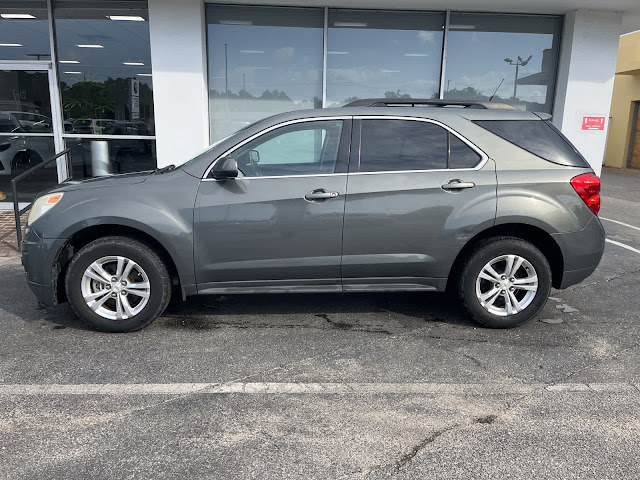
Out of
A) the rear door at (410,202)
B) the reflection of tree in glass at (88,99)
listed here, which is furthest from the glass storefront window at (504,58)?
the reflection of tree in glass at (88,99)

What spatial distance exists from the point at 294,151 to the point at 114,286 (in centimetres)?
182

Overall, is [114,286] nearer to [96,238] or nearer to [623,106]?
[96,238]

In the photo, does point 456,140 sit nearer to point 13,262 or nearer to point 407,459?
point 407,459

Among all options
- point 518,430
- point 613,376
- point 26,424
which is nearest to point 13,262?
point 26,424

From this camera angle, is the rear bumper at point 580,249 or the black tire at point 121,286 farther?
the rear bumper at point 580,249

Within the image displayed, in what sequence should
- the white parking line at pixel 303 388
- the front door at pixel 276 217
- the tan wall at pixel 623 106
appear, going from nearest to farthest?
the white parking line at pixel 303 388 < the front door at pixel 276 217 < the tan wall at pixel 623 106

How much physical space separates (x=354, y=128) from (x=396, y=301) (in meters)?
1.78

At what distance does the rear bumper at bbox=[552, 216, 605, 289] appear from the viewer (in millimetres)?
4285

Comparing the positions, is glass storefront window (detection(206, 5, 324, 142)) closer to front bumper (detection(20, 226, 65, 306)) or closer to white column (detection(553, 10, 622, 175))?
white column (detection(553, 10, 622, 175))

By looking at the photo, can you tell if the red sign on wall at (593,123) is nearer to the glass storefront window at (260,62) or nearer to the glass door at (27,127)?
the glass storefront window at (260,62)

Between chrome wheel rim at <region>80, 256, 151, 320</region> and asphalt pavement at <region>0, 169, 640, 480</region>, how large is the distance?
22 cm

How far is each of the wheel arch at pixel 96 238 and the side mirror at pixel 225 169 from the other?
2.35ft

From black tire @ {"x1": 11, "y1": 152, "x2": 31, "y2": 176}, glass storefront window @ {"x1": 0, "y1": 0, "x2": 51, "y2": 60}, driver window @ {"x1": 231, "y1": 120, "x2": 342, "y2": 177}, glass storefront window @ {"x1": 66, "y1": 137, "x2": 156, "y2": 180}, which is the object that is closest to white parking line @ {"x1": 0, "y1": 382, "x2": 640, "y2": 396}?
driver window @ {"x1": 231, "y1": 120, "x2": 342, "y2": 177}

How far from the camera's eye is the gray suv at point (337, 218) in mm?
4082
